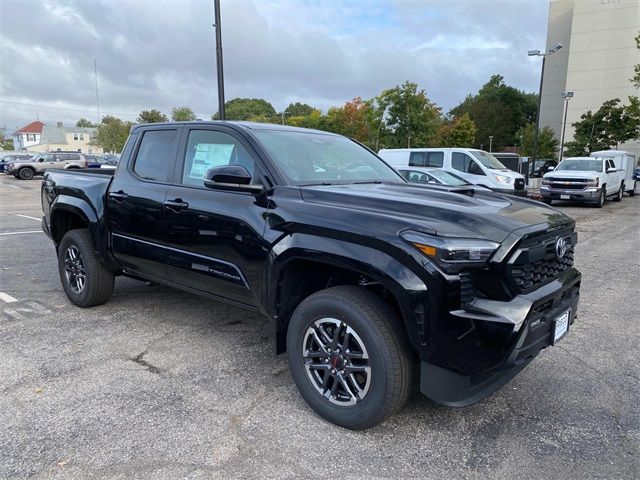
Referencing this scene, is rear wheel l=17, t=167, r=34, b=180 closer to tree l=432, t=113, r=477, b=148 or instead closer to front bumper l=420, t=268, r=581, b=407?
front bumper l=420, t=268, r=581, b=407

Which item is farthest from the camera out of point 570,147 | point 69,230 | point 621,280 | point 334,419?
point 570,147

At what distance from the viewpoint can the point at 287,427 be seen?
2910 mm

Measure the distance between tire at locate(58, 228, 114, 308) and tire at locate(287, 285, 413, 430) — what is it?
2.63m

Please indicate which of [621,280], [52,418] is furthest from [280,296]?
[621,280]

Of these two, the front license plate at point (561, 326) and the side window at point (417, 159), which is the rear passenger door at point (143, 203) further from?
the side window at point (417, 159)

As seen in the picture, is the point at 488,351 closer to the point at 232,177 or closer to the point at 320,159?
the point at 232,177

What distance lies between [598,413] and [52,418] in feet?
11.2

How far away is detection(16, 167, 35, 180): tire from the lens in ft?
98.2

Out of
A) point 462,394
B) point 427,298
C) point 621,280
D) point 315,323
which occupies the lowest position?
point 621,280

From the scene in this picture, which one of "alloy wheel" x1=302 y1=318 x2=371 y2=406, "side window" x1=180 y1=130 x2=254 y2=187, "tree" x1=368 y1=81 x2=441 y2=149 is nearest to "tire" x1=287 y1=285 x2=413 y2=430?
"alloy wheel" x1=302 y1=318 x2=371 y2=406

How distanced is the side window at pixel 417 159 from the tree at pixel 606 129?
2399cm

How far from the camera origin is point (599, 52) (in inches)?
2175

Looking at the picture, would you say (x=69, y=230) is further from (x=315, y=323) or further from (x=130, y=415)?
(x=315, y=323)

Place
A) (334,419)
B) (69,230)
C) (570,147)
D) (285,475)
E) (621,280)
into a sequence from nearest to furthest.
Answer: (285,475)
(334,419)
(69,230)
(621,280)
(570,147)
